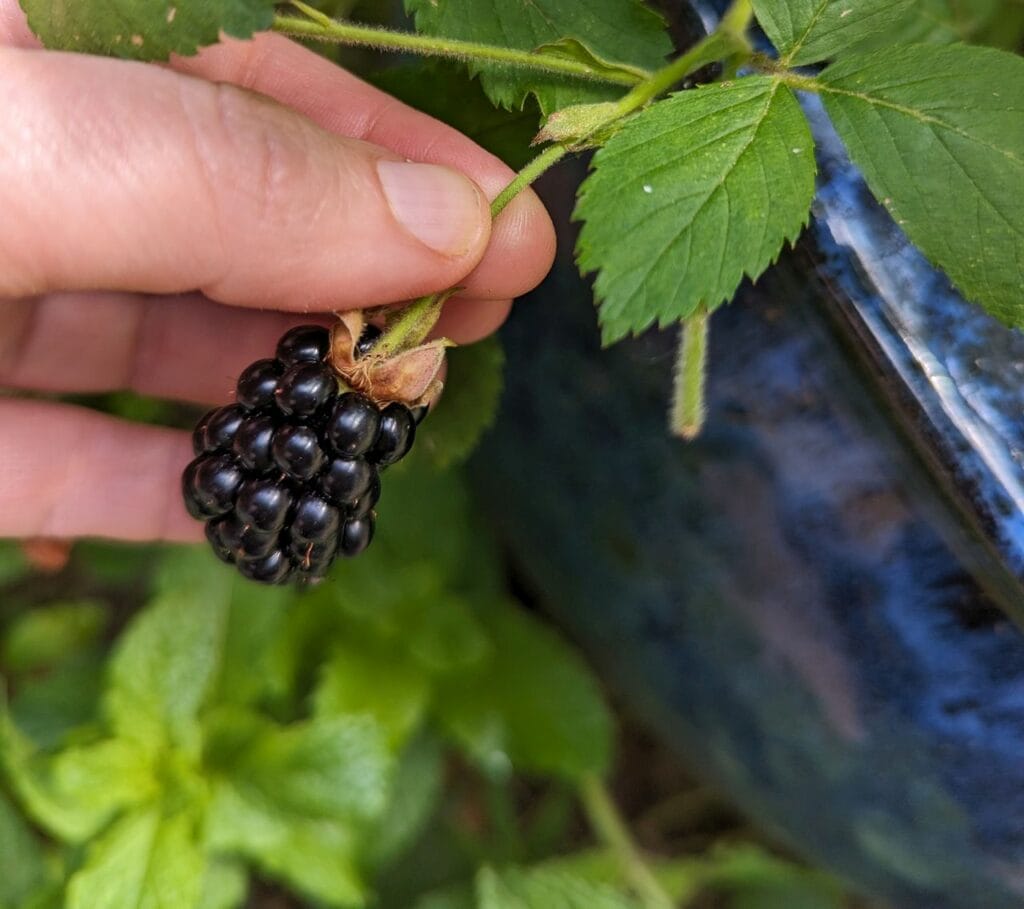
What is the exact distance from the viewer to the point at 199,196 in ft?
1.72

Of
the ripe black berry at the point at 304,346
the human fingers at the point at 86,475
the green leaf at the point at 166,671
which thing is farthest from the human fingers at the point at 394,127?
the green leaf at the point at 166,671

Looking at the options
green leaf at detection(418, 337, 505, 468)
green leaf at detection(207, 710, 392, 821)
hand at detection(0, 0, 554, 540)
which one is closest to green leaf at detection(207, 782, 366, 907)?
green leaf at detection(207, 710, 392, 821)

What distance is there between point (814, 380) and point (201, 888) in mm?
676

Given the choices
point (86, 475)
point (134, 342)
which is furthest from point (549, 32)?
point (86, 475)

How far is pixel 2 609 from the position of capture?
3.85 ft

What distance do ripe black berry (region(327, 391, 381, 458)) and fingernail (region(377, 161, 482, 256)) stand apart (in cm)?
11

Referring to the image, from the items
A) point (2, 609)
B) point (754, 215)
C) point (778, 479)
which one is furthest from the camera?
point (2, 609)

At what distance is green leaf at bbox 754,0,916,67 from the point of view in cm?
51

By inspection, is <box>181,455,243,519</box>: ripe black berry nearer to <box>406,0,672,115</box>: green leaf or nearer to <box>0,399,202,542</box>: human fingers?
<box>406,0,672,115</box>: green leaf

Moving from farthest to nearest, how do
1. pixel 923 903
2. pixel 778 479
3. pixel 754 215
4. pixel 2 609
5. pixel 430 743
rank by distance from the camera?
pixel 2 609 < pixel 430 743 < pixel 923 903 < pixel 778 479 < pixel 754 215

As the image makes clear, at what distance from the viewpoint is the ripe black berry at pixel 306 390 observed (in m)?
0.50

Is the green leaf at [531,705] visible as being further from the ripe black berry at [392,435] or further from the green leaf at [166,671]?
the ripe black berry at [392,435]

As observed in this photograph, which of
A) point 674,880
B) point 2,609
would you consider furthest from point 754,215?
point 2,609

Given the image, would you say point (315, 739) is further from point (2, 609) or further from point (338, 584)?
point (2, 609)
